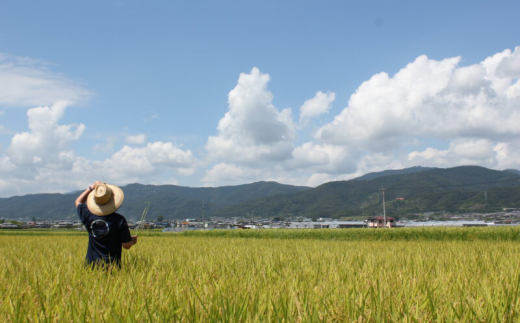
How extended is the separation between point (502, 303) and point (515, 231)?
25.2m

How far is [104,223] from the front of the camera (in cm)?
503

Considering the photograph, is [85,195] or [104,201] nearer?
[104,201]

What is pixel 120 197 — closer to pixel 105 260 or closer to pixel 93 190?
pixel 93 190

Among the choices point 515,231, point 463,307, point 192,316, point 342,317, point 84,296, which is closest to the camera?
point 192,316

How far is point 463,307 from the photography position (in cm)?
277

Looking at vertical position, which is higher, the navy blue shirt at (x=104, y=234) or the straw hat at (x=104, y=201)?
the straw hat at (x=104, y=201)

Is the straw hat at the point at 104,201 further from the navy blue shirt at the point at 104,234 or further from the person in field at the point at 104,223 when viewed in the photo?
the navy blue shirt at the point at 104,234

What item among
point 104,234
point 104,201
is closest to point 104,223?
point 104,234

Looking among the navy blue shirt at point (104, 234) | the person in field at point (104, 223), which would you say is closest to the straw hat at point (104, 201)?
the person in field at point (104, 223)

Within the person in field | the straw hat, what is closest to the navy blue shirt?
the person in field

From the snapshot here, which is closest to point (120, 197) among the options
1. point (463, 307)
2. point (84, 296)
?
point (84, 296)

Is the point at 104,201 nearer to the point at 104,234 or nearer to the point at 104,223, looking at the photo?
the point at 104,223

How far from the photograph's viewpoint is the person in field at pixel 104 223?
16.5 feet

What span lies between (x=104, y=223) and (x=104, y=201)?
0.31 m
